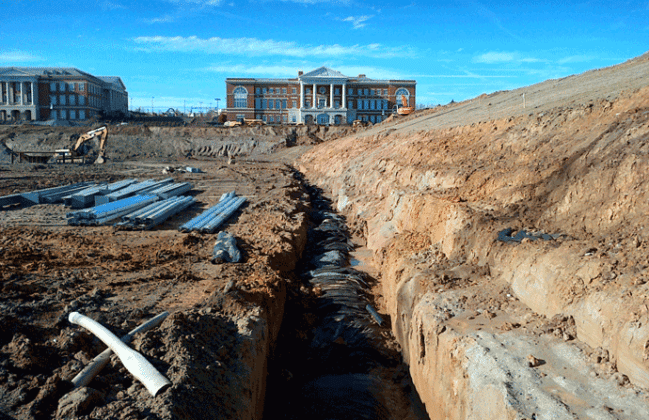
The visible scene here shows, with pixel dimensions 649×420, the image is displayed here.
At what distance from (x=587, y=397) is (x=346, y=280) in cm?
730

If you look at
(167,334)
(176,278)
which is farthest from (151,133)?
(167,334)

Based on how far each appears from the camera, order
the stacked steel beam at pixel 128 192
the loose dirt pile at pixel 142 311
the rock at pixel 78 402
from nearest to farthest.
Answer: the rock at pixel 78 402
the loose dirt pile at pixel 142 311
the stacked steel beam at pixel 128 192

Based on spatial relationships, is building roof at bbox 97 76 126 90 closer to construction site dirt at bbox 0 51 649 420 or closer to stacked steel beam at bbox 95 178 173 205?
stacked steel beam at bbox 95 178 173 205

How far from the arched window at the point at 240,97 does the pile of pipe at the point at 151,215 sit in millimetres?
59491

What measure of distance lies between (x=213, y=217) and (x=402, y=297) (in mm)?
9195

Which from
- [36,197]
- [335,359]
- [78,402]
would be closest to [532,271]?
[335,359]

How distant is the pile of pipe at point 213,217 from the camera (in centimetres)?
1562

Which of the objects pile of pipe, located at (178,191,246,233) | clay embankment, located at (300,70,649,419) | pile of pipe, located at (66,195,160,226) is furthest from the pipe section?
pile of pipe, located at (66,195,160,226)

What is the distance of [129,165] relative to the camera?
4106cm

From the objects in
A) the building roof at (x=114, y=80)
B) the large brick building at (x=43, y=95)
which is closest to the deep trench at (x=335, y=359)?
the large brick building at (x=43, y=95)

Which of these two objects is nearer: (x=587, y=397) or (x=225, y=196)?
(x=587, y=397)

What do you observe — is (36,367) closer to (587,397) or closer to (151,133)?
(587,397)

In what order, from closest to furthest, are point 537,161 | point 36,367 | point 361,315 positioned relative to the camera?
point 36,367 → point 361,315 → point 537,161

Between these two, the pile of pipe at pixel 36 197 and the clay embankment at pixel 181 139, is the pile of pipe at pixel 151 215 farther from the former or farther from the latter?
the clay embankment at pixel 181 139
